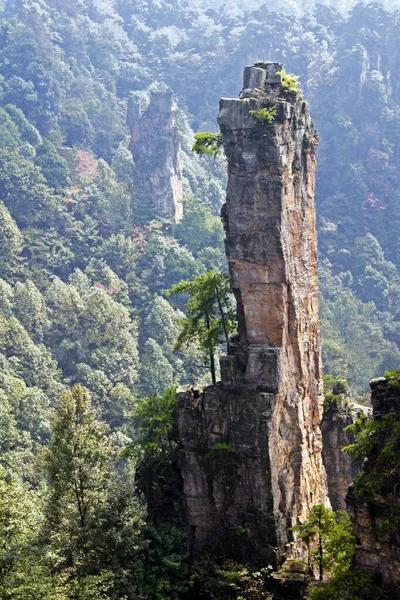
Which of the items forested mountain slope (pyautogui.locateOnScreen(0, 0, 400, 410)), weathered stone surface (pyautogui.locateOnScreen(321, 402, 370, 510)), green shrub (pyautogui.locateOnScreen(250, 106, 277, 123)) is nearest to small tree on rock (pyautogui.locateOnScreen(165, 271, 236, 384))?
green shrub (pyautogui.locateOnScreen(250, 106, 277, 123))

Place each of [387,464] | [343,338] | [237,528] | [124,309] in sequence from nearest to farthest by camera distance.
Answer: [387,464], [237,528], [124,309], [343,338]

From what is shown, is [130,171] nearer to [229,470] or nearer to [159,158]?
[159,158]

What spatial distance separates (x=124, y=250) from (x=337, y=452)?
61.5 m

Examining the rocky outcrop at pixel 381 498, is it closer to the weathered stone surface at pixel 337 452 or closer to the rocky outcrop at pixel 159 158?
the weathered stone surface at pixel 337 452

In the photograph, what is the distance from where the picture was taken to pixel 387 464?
25609mm

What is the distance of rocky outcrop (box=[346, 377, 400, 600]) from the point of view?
2516 cm

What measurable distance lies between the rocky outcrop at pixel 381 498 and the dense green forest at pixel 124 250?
9.08 meters

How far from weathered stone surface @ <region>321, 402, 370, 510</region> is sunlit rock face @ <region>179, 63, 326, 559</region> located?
5.37 metres

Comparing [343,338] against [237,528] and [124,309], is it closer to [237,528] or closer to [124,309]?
[124,309]

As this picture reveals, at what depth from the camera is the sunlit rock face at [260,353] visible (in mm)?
35531

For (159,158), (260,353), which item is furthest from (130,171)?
(260,353)

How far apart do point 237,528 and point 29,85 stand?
10459 centimetres

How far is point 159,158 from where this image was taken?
10950 cm

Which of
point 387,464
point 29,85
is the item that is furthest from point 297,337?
point 29,85
